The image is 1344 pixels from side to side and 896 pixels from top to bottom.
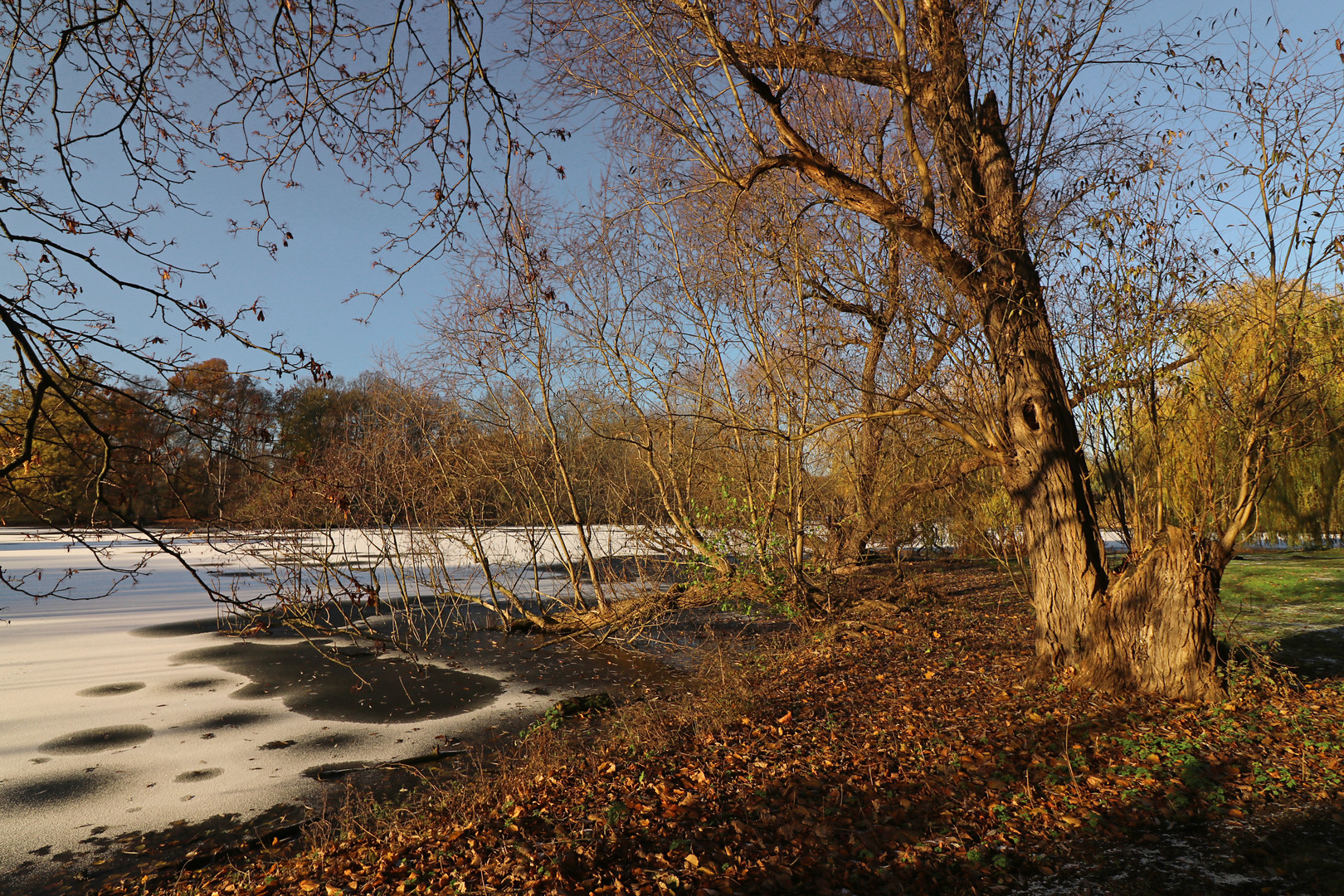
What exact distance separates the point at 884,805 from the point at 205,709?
9268mm

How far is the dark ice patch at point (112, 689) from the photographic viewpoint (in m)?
10.2

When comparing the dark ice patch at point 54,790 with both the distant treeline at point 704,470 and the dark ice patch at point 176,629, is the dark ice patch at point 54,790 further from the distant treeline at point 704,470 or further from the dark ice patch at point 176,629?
the dark ice patch at point 176,629

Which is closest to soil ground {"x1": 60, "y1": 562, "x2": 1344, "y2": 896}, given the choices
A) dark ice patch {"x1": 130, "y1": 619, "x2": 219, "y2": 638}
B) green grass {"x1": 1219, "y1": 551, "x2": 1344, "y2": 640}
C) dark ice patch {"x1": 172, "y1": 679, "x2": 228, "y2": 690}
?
green grass {"x1": 1219, "y1": 551, "x2": 1344, "y2": 640}

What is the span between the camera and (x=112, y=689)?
1049 centimetres

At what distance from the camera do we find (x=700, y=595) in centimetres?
1081

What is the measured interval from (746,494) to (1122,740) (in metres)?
6.29

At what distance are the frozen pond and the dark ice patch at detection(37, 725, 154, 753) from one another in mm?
28

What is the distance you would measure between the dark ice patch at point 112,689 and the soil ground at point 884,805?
22.2ft

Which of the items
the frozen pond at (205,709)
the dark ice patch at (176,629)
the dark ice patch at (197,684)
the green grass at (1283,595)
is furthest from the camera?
the dark ice patch at (176,629)

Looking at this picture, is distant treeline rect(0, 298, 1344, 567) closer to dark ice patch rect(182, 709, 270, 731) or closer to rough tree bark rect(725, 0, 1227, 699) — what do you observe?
rough tree bark rect(725, 0, 1227, 699)

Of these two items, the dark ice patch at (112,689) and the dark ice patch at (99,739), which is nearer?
the dark ice patch at (99,739)

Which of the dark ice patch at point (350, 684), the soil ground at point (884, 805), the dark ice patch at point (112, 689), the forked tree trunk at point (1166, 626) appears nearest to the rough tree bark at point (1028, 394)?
the forked tree trunk at point (1166, 626)

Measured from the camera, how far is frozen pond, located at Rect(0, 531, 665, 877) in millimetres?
6500

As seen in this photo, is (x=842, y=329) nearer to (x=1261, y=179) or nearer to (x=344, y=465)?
(x=1261, y=179)
